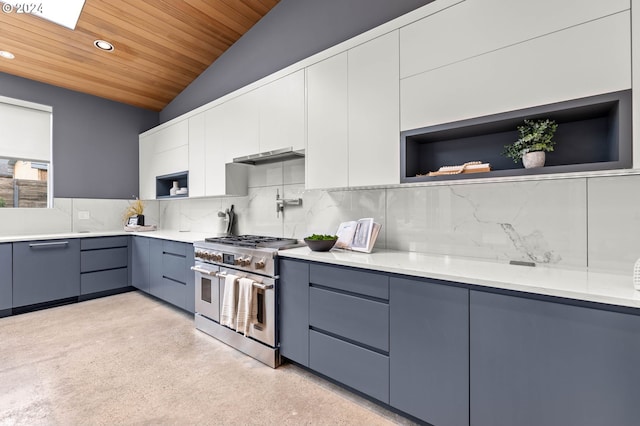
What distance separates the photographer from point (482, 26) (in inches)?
64.6

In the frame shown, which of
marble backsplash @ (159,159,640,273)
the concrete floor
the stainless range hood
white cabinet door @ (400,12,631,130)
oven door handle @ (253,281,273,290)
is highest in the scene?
white cabinet door @ (400,12,631,130)

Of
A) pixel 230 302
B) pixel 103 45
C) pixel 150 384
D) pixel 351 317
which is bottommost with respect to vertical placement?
pixel 150 384

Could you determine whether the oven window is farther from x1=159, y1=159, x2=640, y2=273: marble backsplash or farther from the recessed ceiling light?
the recessed ceiling light

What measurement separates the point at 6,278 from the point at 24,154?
1600mm

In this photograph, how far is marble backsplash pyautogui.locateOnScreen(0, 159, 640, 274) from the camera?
156 cm

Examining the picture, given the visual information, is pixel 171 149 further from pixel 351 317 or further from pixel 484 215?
pixel 484 215

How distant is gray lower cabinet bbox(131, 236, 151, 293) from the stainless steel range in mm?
1355

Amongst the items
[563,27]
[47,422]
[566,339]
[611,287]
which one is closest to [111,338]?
[47,422]

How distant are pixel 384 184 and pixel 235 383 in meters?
1.71

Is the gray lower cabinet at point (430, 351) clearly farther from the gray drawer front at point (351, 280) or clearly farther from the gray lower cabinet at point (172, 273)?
the gray lower cabinet at point (172, 273)

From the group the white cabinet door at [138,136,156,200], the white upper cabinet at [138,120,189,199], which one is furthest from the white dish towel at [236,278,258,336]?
the white cabinet door at [138,136,156,200]

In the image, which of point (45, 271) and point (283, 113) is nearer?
point (283, 113)

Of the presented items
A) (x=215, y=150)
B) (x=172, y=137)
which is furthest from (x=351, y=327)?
(x=172, y=137)

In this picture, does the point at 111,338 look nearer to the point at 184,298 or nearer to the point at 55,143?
the point at 184,298
